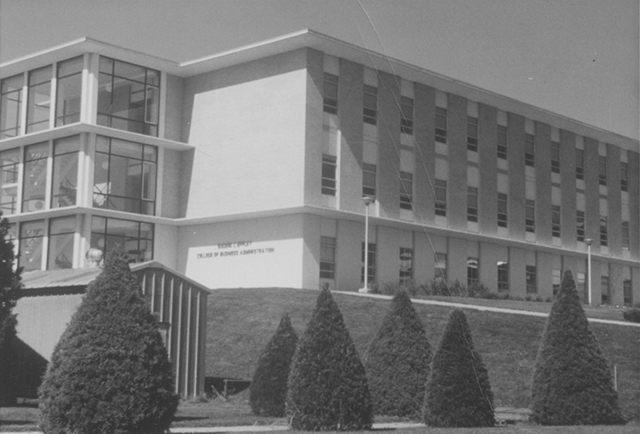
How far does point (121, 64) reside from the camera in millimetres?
46562

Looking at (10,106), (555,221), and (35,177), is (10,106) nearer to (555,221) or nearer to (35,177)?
(35,177)

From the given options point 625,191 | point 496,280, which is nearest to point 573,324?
point 496,280

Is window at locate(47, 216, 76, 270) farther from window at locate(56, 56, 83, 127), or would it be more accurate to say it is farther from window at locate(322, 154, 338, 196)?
window at locate(322, 154, 338, 196)

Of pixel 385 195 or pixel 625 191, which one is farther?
pixel 625 191

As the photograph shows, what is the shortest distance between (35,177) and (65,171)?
2.79 meters

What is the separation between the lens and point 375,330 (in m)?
33.9

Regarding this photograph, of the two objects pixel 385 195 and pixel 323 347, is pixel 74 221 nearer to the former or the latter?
pixel 385 195

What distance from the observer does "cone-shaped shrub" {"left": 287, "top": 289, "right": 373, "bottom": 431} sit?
659 inches

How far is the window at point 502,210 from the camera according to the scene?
55.2 meters

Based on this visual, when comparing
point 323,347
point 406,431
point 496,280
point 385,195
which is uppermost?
point 385,195

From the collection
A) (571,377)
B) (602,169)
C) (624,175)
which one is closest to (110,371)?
(571,377)

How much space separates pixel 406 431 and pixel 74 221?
104ft

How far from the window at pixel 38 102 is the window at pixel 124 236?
243 inches

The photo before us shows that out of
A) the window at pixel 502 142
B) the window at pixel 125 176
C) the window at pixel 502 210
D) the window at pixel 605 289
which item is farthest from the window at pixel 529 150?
the window at pixel 125 176
